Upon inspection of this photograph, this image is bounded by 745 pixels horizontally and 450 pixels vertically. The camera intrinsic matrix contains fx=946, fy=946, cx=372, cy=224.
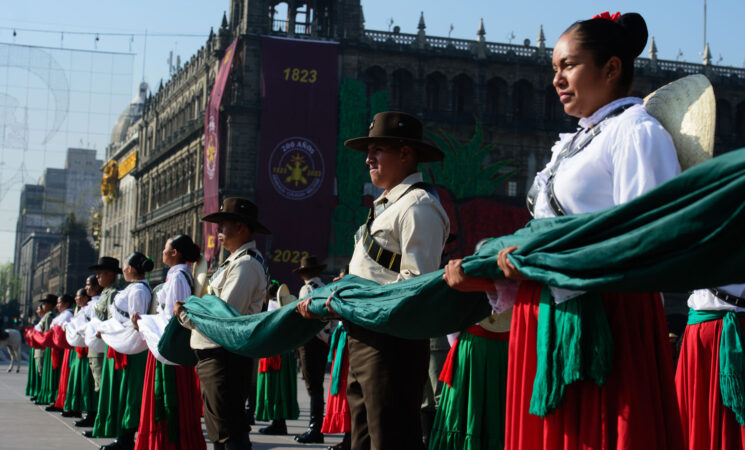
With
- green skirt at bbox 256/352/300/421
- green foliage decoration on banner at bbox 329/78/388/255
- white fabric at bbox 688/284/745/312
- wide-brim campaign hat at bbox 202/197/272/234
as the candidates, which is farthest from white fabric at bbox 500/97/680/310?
green foliage decoration on banner at bbox 329/78/388/255

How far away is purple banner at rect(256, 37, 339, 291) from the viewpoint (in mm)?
38625

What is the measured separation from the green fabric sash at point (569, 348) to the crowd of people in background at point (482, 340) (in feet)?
0.07

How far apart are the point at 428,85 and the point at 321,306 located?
4063 cm

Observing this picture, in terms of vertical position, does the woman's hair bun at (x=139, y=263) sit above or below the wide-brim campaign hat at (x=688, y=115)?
below

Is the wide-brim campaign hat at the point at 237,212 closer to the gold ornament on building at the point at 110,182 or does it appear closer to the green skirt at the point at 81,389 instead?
the green skirt at the point at 81,389

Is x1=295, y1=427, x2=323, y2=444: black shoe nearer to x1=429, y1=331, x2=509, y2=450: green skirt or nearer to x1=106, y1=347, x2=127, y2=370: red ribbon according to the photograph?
x1=106, y1=347, x2=127, y2=370: red ribbon

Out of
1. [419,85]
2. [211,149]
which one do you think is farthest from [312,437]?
[419,85]

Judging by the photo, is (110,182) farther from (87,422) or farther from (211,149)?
(87,422)

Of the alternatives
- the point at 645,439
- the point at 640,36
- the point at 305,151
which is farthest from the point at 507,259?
the point at 305,151

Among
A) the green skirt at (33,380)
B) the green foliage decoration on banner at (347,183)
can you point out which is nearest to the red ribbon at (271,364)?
the green skirt at (33,380)

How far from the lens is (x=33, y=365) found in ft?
52.6

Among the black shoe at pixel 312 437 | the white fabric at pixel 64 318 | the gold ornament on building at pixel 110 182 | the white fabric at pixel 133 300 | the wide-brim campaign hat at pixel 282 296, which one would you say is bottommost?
the black shoe at pixel 312 437

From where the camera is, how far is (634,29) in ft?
10.4

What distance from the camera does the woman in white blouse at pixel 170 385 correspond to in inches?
273
